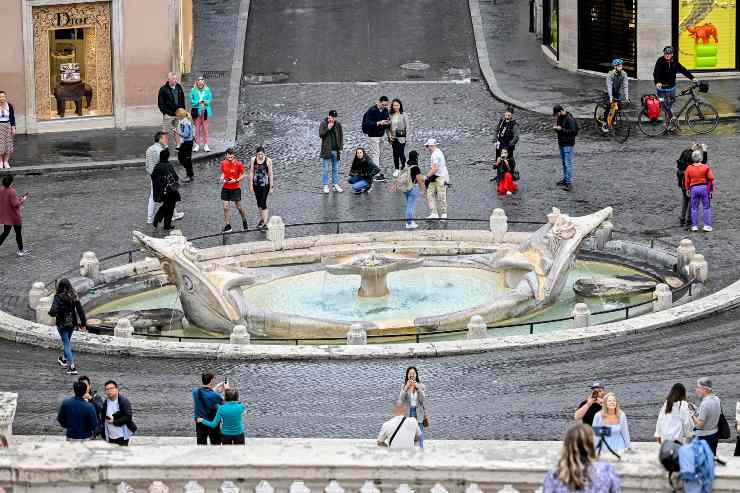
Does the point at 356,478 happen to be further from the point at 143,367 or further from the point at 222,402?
the point at 143,367

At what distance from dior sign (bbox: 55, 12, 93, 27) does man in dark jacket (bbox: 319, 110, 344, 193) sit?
880 centimetres

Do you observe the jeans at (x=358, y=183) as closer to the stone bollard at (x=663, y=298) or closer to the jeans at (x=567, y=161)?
the jeans at (x=567, y=161)

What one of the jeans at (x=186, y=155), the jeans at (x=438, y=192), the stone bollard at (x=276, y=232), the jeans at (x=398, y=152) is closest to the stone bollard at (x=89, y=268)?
the stone bollard at (x=276, y=232)

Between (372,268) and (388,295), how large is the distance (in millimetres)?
683

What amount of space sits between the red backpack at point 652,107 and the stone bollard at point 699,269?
11989mm

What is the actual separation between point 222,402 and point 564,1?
94.5 feet

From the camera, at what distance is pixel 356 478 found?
51.2 ft

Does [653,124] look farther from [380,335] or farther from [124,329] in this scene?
[124,329]

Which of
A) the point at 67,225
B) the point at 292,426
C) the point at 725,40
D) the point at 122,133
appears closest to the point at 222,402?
the point at 292,426

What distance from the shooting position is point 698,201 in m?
32.1

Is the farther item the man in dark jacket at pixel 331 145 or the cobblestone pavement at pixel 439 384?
the man in dark jacket at pixel 331 145

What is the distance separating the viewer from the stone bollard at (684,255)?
29.5m

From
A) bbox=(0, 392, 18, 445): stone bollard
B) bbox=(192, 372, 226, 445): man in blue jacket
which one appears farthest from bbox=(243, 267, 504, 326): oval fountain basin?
bbox=(0, 392, 18, 445): stone bollard

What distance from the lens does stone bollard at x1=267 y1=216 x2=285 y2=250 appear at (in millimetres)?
32031
